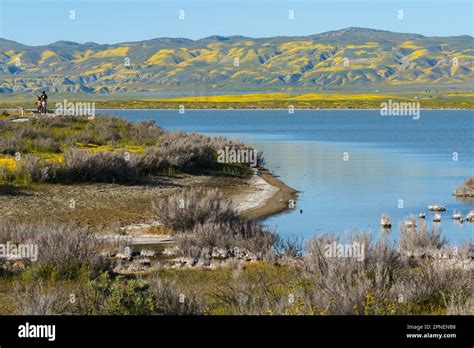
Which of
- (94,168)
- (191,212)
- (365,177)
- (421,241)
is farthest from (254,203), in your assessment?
(365,177)

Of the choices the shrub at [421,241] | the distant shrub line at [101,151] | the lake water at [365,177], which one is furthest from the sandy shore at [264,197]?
the shrub at [421,241]

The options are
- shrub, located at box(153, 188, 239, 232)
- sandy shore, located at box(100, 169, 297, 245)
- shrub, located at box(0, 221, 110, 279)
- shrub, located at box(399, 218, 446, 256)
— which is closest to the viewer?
shrub, located at box(0, 221, 110, 279)

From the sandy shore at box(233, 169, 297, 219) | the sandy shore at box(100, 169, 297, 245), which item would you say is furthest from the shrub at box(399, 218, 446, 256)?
the sandy shore at box(233, 169, 297, 219)

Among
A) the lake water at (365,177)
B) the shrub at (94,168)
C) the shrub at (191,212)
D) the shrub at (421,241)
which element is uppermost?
the shrub at (94,168)

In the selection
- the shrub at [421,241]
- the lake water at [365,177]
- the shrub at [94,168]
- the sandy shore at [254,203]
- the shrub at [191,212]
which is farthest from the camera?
the shrub at [94,168]

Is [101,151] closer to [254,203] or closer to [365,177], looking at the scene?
[254,203]

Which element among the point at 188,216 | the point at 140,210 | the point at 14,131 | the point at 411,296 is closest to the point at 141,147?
the point at 14,131
